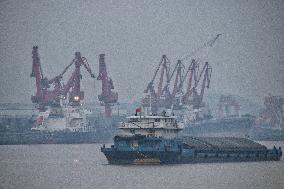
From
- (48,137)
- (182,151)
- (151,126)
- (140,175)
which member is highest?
(151,126)

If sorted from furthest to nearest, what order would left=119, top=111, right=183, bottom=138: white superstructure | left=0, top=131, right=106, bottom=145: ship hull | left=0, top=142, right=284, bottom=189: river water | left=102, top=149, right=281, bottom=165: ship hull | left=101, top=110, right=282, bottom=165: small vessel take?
left=0, top=131, right=106, bottom=145: ship hull, left=119, top=111, right=183, bottom=138: white superstructure, left=102, top=149, right=281, bottom=165: ship hull, left=101, top=110, right=282, bottom=165: small vessel, left=0, top=142, right=284, bottom=189: river water

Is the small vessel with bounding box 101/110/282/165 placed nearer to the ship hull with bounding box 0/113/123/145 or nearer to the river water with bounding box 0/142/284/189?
the river water with bounding box 0/142/284/189

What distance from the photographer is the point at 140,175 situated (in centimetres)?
7469

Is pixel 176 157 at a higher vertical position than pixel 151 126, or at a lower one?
lower

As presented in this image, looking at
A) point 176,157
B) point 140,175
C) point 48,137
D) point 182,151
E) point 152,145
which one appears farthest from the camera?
point 48,137

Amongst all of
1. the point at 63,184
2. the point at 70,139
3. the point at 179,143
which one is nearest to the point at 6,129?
the point at 70,139

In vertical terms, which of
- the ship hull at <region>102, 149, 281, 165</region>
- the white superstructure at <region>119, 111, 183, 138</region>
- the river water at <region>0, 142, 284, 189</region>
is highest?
Answer: the white superstructure at <region>119, 111, 183, 138</region>

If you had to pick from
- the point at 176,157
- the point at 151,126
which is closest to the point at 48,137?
the point at 151,126

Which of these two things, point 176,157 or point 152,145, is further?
point 176,157

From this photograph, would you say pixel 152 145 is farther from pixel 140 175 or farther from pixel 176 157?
pixel 140 175

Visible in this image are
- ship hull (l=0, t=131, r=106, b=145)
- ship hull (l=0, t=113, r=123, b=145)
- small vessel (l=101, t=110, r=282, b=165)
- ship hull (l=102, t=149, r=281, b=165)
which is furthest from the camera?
ship hull (l=0, t=113, r=123, b=145)

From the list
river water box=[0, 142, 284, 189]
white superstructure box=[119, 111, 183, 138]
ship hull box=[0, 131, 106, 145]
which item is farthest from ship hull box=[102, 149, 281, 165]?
ship hull box=[0, 131, 106, 145]

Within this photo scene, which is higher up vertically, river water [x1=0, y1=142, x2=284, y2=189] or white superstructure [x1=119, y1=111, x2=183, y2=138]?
white superstructure [x1=119, y1=111, x2=183, y2=138]

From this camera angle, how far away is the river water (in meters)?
67.6
